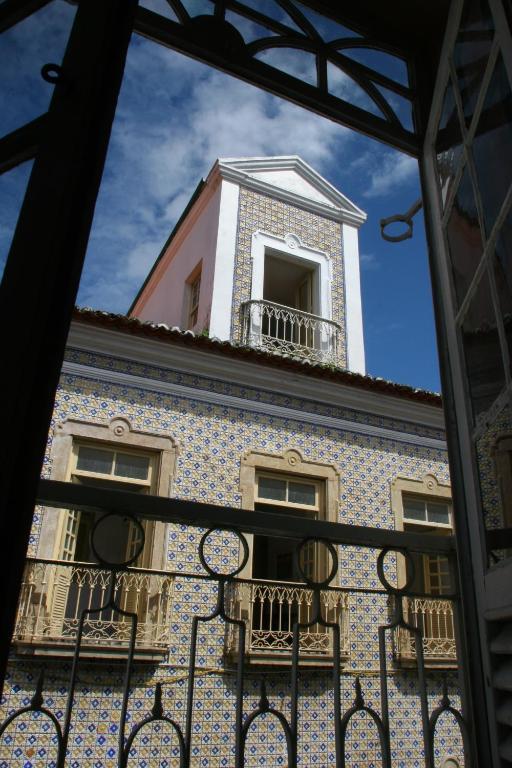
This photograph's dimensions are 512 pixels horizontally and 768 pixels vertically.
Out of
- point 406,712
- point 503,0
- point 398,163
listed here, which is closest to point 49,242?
point 503,0

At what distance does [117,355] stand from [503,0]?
5.22 m

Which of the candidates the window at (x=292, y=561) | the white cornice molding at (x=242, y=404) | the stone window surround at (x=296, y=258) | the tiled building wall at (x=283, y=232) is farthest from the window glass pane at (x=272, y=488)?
the stone window surround at (x=296, y=258)

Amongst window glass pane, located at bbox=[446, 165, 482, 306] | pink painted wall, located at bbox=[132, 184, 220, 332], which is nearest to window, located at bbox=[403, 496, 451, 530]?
pink painted wall, located at bbox=[132, 184, 220, 332]

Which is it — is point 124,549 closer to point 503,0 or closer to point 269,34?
point 269,34

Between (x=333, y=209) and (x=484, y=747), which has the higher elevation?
(x=333, y=209)


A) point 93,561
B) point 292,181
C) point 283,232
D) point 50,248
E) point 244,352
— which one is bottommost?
point 50,248

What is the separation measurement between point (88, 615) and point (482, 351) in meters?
4.45

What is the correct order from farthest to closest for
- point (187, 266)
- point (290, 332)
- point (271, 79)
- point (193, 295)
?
1. point (187, 266)
2. point (193, 295)
3. point (290, 332)
4. point (271, 79)

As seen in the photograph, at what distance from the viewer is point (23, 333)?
0.76m

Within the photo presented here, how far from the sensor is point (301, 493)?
258 inches

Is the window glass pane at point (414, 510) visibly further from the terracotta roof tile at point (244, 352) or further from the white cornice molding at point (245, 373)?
the terracotta roof tile at point (244, 352)

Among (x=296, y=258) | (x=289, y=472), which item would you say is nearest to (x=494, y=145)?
(x=289, y=472)

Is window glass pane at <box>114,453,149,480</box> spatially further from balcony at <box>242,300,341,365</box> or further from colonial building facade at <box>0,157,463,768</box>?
balcony at <box>242,300,341,365</box>

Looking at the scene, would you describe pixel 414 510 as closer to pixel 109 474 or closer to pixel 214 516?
pixel 109 474
